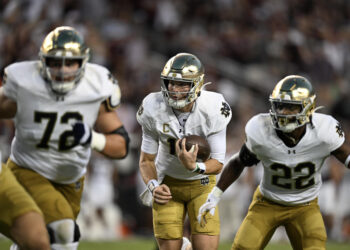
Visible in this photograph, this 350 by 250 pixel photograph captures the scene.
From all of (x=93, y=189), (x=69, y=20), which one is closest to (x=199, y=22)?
(x=69, y=20)

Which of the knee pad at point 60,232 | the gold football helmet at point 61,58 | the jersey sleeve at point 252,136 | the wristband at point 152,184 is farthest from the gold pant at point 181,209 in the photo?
the gold football helmet at point 61,58

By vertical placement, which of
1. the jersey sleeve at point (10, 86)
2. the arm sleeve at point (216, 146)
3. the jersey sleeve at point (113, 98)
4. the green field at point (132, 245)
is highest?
the jersey sleeve at point (10, 86)

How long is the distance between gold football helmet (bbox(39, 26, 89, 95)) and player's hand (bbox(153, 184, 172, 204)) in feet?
3.24

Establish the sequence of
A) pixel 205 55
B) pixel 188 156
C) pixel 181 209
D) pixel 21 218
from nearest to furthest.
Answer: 1. pixel 21 218
2. pixel 188 156
3. pixel 181 209
4. pixel 205 55

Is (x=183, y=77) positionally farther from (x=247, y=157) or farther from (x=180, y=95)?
(x=247, y=157)

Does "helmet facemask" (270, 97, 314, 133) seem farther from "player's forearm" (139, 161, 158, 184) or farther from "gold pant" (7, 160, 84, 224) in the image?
"gold pant" (7, 160, 84, 224)

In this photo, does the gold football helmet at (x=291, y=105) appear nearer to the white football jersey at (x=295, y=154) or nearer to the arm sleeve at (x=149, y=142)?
the white football jersey at (x=295, y=154)

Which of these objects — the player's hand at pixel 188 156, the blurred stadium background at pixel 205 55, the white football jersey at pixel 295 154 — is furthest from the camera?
the blurred stadium background at pixel 205 55

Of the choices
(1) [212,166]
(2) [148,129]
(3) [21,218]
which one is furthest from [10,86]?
(1) [212,166]

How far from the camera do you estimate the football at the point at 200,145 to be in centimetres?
484

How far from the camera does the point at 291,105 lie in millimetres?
4926

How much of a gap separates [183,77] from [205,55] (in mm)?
5739

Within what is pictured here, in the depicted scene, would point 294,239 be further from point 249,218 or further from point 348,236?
point 348,236

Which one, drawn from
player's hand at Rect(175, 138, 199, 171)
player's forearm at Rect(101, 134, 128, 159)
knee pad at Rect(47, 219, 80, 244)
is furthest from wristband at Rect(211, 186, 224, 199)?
knee pad at Rect(47, 219, 80, 244)
